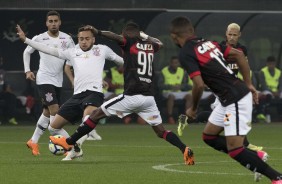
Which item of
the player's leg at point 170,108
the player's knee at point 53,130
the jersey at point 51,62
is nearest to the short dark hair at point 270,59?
the player's leg at point 170,108

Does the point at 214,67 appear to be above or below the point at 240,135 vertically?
above

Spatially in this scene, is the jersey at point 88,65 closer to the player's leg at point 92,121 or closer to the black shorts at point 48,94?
the black shorts at point 48,94

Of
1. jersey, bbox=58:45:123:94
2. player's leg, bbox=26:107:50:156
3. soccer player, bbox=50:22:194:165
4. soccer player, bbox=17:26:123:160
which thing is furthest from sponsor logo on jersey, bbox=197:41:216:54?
player's leg, bbox=26:107:50:156

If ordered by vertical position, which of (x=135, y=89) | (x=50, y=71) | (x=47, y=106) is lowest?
(x=47, y=106)

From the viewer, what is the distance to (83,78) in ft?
57.5

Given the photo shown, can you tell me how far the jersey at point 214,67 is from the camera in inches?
472

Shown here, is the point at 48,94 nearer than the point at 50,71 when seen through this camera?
Yes

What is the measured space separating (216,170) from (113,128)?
1305 centimetres

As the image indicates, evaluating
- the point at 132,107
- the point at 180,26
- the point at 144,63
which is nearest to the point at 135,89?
the point at 132,107

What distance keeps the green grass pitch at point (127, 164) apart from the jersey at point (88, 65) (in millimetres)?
1117

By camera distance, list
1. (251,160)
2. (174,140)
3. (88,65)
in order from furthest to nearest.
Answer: (88,65) < (174,140) < (251,160)

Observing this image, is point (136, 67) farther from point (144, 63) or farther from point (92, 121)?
point (92, 121)

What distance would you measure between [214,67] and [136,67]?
4.17 meters

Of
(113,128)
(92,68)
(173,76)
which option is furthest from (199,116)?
(173,76)
